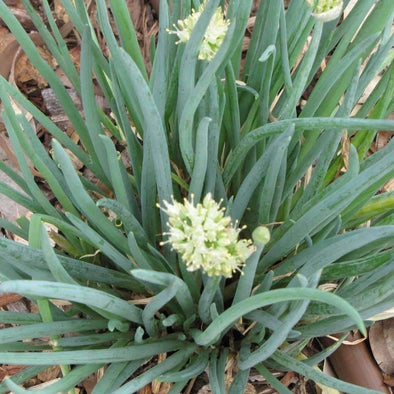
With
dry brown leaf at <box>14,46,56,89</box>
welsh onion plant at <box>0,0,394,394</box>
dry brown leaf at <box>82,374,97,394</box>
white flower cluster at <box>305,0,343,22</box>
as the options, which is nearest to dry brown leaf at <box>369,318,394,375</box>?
welsh onion plant at <box>0,0,394,394</box>

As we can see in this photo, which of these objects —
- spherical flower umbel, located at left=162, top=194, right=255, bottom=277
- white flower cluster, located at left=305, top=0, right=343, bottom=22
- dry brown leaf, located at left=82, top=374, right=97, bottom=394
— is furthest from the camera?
dry brown leaf, located at left=82, top=374, right=97, bottom=394

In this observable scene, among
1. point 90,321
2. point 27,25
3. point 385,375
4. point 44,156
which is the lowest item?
point 385,375

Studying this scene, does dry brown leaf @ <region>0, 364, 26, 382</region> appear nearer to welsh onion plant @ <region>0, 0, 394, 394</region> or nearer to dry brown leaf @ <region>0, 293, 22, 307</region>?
dry brown leaf @ <region>0, 293, 22, 307</region>

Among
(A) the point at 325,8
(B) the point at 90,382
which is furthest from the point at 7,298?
(A) the point at 325,8

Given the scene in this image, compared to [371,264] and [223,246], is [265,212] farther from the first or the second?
[223,246]

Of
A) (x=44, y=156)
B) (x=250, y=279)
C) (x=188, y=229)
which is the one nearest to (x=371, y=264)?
(x=250, y=279)

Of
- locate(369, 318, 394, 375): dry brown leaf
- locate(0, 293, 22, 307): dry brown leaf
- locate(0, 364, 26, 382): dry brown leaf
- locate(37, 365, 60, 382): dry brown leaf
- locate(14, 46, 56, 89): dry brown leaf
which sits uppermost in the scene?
locate(14, 46, 56, 89): dry brown leaf

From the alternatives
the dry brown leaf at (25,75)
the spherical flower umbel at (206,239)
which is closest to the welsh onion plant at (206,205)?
the spherical flower umbel at (206,239)

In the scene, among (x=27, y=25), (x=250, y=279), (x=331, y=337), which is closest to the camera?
(x=250, y=279)

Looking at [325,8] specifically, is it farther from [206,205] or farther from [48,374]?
[48,374]
